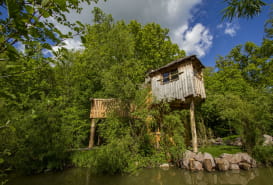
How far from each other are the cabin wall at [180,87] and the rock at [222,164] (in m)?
3.48

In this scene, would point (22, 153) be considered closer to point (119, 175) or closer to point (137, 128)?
point (119, 175)

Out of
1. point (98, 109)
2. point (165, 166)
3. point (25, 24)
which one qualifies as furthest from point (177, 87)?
point (25, 24)

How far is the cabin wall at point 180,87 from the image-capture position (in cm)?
828

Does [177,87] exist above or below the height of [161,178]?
above

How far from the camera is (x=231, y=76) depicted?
53.9 feet

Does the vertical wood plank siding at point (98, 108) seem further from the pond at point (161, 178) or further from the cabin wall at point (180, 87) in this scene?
the pond at point (161, 178)

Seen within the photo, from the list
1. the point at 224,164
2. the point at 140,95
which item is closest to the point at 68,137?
the point at 140,95

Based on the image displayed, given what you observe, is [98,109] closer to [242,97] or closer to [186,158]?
[186,158]

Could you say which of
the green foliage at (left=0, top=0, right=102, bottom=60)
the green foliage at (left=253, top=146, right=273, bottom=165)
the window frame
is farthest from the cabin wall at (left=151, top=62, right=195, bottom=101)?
the green foliage at (left=0, top=0, right=102, bottom=60)

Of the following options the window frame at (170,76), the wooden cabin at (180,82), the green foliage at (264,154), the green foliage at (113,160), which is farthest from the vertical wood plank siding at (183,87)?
the green foliage at (264,154)

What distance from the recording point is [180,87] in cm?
867

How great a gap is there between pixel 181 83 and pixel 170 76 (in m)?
1.05

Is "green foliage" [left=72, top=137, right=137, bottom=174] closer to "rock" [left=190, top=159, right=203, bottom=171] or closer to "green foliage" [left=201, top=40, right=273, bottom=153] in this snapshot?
"rock" [left=190, top=159, right=203, bottom=171]

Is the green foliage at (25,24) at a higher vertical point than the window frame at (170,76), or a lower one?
lower
